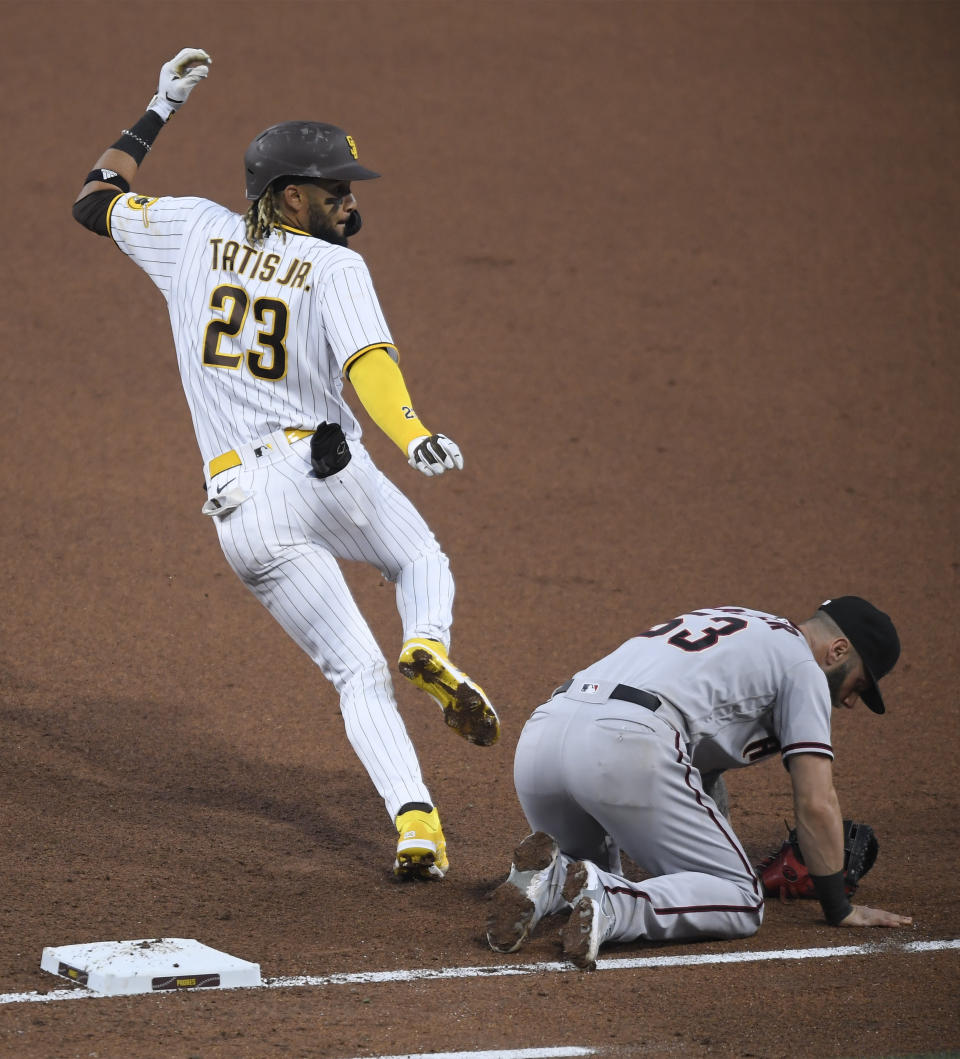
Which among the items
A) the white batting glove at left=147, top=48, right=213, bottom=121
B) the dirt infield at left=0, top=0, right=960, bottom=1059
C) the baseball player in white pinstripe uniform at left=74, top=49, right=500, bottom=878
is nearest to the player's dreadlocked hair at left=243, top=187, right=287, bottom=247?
the baseball player in white pinstripe uniform at left=74, top=49, right=500, bottom=878

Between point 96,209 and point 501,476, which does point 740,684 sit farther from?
point 501,476

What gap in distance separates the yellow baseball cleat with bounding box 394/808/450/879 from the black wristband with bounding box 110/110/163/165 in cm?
215

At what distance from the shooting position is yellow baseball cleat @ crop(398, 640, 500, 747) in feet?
12.4

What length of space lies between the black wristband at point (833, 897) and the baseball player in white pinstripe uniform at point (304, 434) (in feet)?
3.34

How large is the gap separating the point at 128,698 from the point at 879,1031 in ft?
11.3

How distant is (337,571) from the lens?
13.6ft

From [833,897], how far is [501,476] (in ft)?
15.1

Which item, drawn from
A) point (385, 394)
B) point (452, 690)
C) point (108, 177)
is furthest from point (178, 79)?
point (452, 690)

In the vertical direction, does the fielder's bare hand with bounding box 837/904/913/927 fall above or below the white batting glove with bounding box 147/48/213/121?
below

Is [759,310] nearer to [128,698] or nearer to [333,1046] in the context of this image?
[128,698]

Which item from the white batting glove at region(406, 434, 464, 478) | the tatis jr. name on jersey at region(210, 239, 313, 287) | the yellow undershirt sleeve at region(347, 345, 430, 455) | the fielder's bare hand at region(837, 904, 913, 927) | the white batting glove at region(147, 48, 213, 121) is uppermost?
the white batting glove at region(147, 48, 213, 121)

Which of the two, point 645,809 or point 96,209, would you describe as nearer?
point 645,809

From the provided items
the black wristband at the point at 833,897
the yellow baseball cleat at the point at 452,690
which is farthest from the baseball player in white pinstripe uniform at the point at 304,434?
the black wristband at the point at 833,897

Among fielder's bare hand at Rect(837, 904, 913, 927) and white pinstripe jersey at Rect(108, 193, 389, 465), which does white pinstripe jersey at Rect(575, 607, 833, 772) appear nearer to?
fielder's bare hand at Rect(837, 904, 913, 927)
